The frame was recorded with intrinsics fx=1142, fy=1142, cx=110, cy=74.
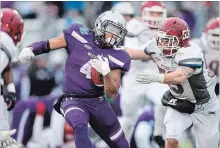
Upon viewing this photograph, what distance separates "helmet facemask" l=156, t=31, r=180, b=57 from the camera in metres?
9.91

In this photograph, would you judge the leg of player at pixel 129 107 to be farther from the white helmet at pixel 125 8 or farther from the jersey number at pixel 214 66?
the white helmet at pixel 125 8

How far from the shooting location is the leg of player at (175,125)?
33.0ft

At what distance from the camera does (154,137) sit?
1150 centimetres

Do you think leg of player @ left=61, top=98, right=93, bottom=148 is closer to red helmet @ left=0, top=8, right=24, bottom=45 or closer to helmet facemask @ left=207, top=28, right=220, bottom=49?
red helmet @ left=0, top=8, right=24, bottom=45

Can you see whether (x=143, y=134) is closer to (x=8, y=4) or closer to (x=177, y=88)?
(x=177, y=88)

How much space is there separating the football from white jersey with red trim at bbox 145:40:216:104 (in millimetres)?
682

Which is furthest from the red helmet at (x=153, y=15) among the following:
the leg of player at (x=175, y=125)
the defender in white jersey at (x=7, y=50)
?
the leg of player at (x=175, y=125)

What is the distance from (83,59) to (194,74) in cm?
99

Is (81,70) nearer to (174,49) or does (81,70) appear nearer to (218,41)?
(174,49)

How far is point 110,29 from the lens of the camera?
381 inches

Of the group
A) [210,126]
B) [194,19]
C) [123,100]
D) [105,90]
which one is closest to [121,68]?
[105,90]

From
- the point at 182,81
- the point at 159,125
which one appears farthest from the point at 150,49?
the point at 159,125

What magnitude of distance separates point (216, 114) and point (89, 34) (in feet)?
4.79

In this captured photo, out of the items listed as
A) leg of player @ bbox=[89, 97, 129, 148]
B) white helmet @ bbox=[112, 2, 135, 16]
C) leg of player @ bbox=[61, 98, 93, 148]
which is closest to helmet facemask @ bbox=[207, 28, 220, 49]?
white helmet @ bbox=[112, 2, 135, 16]
